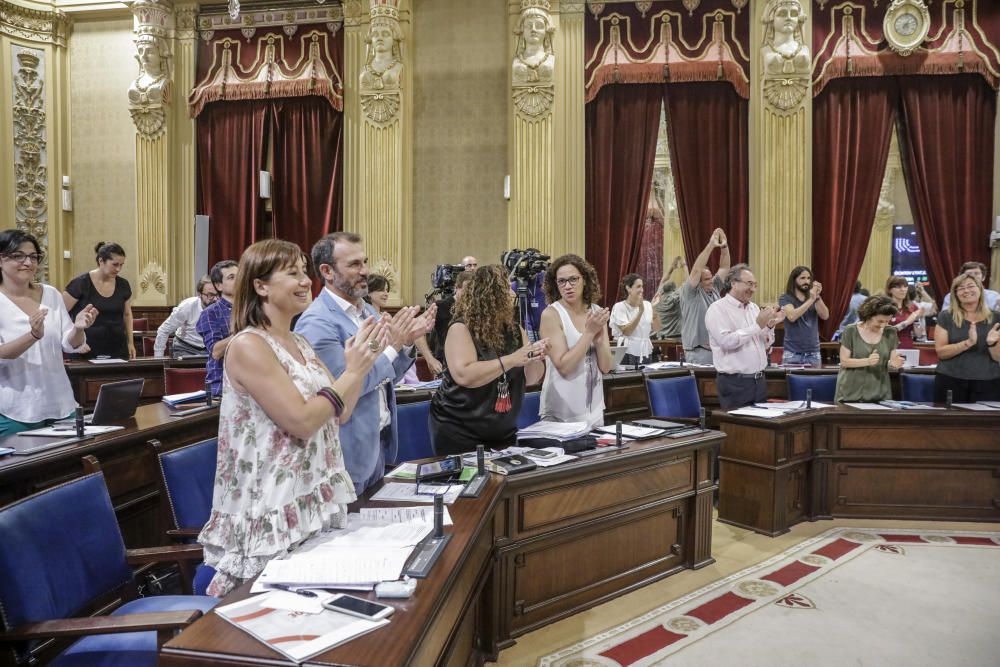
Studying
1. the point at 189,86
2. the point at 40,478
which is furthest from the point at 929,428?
the point at 189,86

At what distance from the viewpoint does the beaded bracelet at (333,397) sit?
154 cm

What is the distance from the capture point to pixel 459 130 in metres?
6.93

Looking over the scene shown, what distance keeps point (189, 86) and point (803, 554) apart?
7234mm

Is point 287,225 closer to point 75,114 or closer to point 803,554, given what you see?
point 75,114

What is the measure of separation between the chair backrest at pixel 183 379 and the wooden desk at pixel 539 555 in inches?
101

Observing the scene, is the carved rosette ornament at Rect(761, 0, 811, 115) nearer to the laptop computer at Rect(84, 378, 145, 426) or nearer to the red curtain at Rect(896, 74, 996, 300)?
the red curtain at Rect(896, 74, 996, 300)

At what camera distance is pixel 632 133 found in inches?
265

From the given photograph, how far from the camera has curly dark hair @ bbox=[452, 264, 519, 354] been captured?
2441mm

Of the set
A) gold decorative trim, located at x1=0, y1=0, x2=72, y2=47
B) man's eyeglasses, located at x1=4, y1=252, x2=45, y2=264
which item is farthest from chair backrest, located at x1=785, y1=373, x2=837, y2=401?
gold decorative trim, located at x1=0, y1=0, x2=72, y2=47

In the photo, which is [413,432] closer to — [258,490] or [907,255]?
[258,490]

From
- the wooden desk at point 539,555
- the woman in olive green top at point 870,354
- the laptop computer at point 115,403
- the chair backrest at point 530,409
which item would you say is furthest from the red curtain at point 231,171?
the woman in olive green top at point 870,354

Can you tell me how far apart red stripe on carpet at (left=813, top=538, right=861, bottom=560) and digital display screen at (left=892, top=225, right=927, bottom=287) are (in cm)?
691

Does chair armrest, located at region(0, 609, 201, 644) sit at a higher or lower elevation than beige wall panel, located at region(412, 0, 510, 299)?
lower

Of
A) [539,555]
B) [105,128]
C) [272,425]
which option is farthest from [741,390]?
[105,128]
